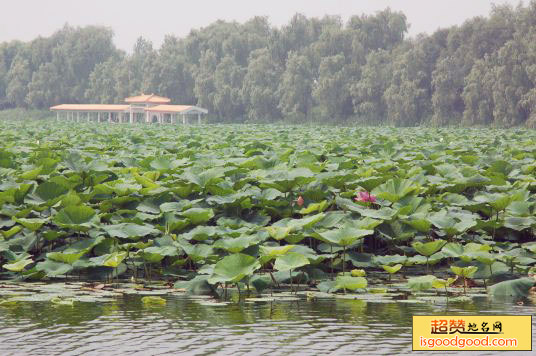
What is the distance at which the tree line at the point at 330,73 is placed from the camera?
4300cm

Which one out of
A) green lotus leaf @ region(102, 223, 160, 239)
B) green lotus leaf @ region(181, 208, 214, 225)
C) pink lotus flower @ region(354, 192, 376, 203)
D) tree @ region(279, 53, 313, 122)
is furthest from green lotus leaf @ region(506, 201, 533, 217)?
tree @ region(279, 53, 313, 122)

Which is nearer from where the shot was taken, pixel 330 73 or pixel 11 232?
pixel 11 232

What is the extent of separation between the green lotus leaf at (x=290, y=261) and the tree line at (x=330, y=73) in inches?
1429

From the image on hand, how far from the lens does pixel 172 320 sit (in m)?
4.39

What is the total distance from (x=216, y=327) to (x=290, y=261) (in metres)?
0.72

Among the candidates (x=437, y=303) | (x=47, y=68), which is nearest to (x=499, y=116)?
(x=437, y=303)

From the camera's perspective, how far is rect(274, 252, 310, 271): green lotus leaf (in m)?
4.73

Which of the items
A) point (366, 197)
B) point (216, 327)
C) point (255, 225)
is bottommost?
point (216, 327)

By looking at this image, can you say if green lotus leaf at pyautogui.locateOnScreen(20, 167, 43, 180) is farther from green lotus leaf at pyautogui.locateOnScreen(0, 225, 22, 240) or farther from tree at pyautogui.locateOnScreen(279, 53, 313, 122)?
tree at pyautogui.locateOnScreen(279, 53, 313, 122)

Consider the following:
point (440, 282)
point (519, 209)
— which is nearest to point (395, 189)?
point (519, 209)

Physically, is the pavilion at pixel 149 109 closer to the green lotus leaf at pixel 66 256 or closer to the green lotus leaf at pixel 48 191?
the green lotus leaf at pixel 48 191

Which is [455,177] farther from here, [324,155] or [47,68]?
[47,68]

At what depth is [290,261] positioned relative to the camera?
480 cm

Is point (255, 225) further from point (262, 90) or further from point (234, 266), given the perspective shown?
point (262, 90)
